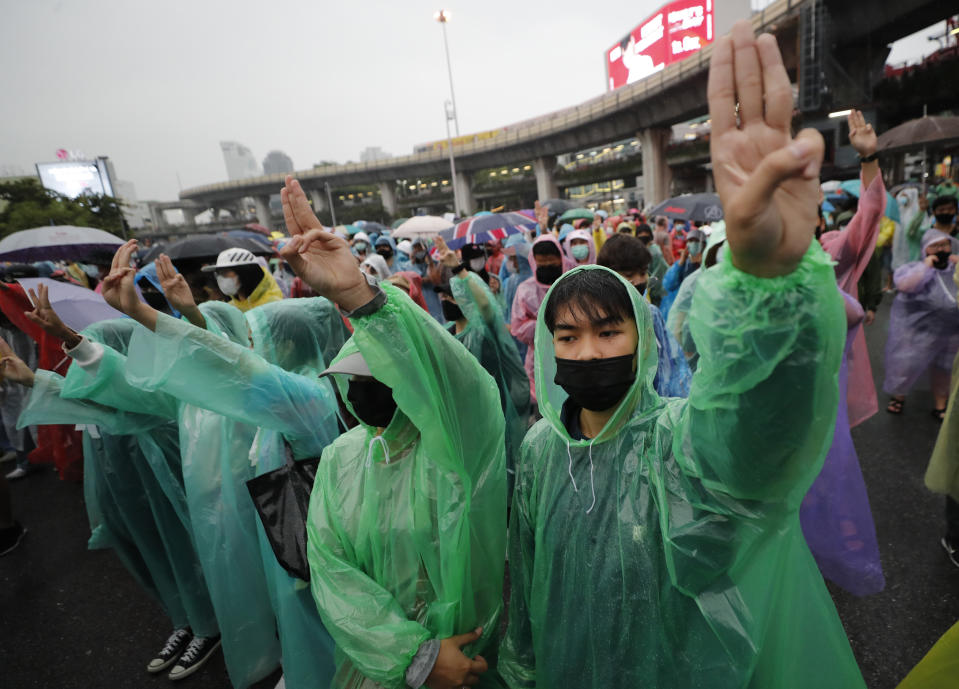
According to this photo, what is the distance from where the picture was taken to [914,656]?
6.70 feet

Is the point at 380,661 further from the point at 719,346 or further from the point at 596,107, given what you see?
the point at 596,107

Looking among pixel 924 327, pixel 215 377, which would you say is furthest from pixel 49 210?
pixel 924 327

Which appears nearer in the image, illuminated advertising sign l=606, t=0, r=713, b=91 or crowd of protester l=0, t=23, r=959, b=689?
crowd of protester l=0, t=23, r=959, b=689

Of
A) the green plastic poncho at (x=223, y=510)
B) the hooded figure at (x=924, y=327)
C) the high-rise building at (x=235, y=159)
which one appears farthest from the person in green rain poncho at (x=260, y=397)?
the high-rise building at (x=235, y=159)

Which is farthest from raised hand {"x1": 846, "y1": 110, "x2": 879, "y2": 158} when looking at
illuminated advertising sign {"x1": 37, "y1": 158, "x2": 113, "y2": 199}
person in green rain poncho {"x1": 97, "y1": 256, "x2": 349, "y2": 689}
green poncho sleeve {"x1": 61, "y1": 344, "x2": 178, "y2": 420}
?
illuminated advertising sign {"x1": 37, "y1": 158, "x2": 113, "y2": 199}

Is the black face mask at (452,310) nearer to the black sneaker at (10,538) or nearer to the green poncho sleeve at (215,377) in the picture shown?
the green poncho sleeve at (215,377)

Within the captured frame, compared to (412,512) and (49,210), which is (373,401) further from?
(49,210)

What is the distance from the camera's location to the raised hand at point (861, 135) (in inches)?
94.6

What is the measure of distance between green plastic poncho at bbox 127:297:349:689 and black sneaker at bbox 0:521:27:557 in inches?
134

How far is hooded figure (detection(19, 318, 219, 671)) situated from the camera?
2.41 m

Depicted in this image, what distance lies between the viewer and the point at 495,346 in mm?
3172

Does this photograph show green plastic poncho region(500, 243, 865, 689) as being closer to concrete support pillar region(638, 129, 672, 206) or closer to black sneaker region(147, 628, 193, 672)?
black sneaker region(147, 628, 193, 672)

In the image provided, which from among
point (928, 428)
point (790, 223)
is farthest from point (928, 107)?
point (790, 223)

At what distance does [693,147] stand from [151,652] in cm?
3254
